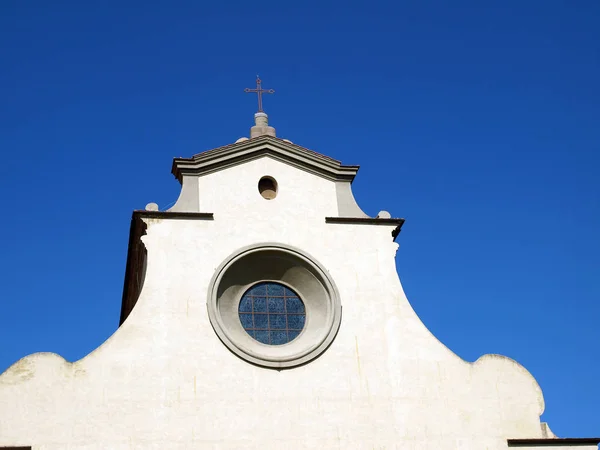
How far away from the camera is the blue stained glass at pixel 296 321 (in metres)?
22.4

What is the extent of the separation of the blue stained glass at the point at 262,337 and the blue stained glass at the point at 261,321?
0.35 ft

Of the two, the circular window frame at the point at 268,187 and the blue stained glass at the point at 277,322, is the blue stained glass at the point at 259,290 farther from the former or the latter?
the circular window frame at the point at 268,187

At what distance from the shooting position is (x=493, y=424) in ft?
70.4

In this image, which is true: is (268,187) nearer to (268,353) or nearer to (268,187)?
(268,187)

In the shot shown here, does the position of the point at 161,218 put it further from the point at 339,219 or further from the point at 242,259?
the point at 339,219

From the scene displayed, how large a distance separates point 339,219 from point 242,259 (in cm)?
230

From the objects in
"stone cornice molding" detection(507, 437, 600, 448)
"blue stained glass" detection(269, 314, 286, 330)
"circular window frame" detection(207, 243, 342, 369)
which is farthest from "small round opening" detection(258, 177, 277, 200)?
"stone cornice molding" detection(507, 437, 600, 448)

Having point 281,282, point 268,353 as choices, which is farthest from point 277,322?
point 268,353

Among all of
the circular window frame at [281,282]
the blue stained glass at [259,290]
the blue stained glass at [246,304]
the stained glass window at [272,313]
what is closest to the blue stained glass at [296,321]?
the stained glass window at [272,313]

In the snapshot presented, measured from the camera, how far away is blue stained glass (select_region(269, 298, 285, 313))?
22.5 m

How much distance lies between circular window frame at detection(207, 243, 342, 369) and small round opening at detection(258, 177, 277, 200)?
1.39 metres

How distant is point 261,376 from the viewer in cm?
2100

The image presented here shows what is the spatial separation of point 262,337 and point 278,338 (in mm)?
333

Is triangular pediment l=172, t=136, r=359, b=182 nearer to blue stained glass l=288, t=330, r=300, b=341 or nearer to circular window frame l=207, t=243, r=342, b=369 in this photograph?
circular window frame l=207, t=243, r=342, b=369
